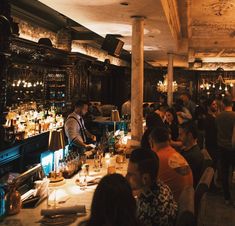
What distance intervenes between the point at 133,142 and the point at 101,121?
12.4ft

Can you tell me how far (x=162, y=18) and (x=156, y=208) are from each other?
3971 millimetres

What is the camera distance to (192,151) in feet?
12.0

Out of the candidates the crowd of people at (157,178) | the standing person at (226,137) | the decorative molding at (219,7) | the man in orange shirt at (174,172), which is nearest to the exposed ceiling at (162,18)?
the decorative molding at (219,7)

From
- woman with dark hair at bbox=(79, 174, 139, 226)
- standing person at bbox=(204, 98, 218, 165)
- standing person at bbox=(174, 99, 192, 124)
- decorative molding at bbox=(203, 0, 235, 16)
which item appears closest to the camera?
woman with dark hair at bbox=(79, 174, 139, 226)

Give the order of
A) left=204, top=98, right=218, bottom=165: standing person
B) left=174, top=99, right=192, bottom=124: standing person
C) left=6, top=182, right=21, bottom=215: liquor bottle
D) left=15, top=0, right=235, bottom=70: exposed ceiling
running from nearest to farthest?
left=6, top=182, right=21, bottom=215: liquor bottle < left=15, top=0, right=235, bottom=70: exposed ceiling < left=204, top=98, right=218, bottom=165: standing person < left=174, top=99, right=192, bottom=124: standing person

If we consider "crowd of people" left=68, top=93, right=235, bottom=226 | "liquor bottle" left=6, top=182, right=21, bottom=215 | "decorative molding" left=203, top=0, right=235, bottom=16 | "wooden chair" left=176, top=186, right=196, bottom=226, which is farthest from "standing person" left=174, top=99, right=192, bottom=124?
"liquor bottle" left=6, top=182, right=21, bottom=215

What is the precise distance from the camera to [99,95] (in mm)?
13195

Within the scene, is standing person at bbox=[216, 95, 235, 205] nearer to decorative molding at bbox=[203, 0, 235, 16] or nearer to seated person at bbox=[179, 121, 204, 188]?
seated person at bbox=[179, 121, 204, 188]

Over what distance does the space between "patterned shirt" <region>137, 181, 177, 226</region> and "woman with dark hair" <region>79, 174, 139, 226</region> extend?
0.59 meters

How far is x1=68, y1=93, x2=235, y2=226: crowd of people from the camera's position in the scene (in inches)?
57.6

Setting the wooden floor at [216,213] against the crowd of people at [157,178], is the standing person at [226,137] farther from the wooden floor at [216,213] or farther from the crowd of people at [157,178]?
the wooden floor at [216,213]

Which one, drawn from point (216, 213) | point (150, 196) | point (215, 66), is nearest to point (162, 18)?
point (216, 213)

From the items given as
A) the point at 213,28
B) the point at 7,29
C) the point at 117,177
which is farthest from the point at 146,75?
the point at 117,177

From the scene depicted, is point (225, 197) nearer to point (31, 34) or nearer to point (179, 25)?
point (179, 25)
